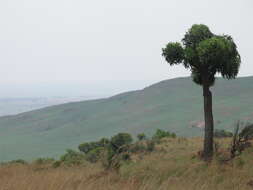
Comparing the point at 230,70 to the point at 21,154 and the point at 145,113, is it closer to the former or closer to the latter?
the point at 21,154

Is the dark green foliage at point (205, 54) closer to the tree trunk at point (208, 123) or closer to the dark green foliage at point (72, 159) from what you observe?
the tree trunk at point (208, 123)

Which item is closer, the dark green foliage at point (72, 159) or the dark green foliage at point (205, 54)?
the dark green foliage at point (205, 54)

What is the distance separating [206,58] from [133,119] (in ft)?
451

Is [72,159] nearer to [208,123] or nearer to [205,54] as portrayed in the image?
[208,123]

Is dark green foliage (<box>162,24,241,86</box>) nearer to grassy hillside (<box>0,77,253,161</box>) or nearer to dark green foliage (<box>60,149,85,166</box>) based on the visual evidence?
dark green foliage (<box>60,149,85,166</box>)

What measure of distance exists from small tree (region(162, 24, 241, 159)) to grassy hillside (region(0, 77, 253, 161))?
84323 mm

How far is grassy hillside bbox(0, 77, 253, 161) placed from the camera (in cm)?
11869

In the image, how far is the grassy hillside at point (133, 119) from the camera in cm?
11869

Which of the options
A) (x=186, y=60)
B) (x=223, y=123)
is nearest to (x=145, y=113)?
(x=223, y=123)

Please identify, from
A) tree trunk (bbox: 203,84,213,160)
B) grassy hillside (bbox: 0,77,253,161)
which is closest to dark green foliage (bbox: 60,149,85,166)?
tree trunk (bbox: 203,84,213,160)

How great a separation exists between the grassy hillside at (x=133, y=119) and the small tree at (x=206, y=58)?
8432 centimetres

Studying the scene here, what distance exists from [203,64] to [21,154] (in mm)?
108343

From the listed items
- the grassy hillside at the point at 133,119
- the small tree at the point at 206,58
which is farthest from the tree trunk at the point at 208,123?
the grassy hillside at the point at 133,119

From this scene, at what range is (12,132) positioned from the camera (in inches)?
6865
